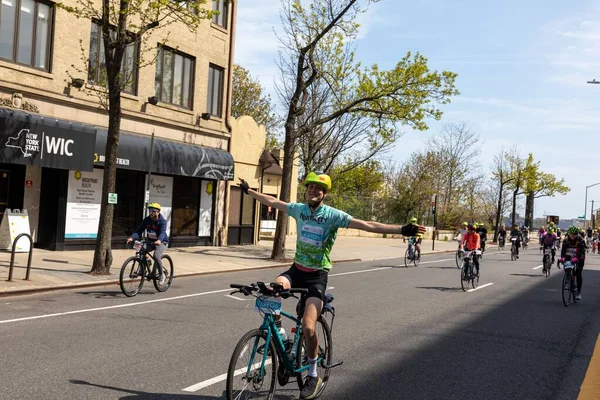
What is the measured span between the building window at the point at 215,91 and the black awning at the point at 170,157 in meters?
1.80

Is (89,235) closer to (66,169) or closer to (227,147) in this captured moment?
(66,169)

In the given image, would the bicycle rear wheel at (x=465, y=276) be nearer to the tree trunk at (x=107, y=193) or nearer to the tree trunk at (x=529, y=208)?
the tree trunk at (x=107, y=193)

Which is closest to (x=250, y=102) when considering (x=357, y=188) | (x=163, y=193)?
(x=357, y=188)

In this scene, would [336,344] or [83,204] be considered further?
[83,204]

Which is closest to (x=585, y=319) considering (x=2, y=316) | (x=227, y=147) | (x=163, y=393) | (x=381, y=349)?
(x=381, y=349)

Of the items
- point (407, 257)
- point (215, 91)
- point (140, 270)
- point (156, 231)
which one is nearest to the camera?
point (140, 270)

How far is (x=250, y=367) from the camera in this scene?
4715 millimetres

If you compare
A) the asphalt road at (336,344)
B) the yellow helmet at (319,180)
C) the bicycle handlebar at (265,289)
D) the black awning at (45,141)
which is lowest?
the asphalt road at (336,344)

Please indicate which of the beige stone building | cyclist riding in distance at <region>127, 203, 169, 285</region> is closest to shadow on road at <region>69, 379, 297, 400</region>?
cyclist riding in distance at <region>127, 203, 169, 285</region>

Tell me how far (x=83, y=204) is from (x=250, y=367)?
14801 mm

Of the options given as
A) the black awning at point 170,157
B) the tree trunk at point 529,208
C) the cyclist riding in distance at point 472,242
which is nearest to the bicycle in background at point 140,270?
the black awning at point 170,157

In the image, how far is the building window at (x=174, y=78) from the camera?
21391 millimetres

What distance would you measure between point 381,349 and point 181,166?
14744mm

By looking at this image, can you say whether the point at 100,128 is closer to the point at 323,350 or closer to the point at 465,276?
the point at 465,276
